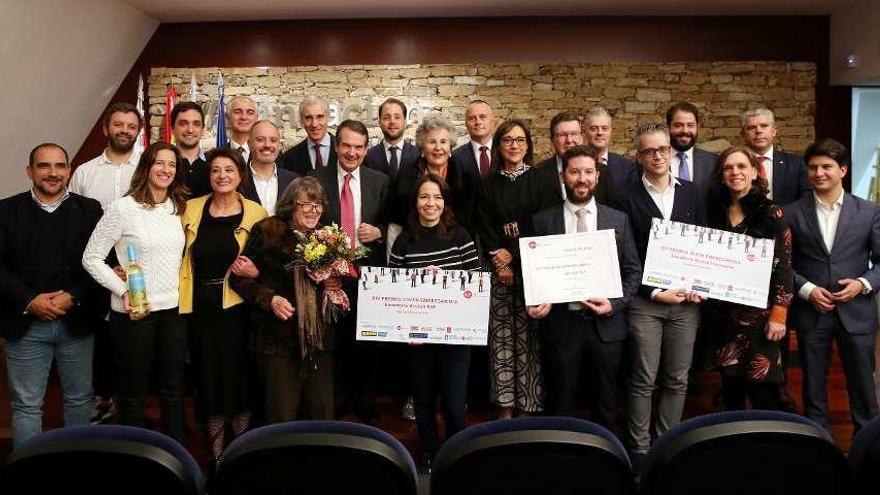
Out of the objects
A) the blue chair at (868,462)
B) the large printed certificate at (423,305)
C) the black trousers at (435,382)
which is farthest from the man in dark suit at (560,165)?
the blue chair at (868,462)

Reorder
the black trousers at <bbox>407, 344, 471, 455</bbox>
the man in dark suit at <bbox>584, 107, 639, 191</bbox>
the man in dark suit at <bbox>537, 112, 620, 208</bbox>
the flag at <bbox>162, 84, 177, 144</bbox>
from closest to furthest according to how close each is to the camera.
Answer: the black trousers at <bbox>407, 344, 471, 455</bbox>
the man in dark suit at <bbox>537, 112, 620, 208</bbox>
the man in dark suit at <bbox>584, 107, 639, 191</bbox>
the flag at <bbox>162, 84, 177, 144</bbox>

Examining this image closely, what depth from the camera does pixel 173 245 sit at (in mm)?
3158

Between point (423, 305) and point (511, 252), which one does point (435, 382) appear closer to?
point (423, 305)

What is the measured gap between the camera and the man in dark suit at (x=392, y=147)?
14.4ft

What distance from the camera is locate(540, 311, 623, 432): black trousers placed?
10.6ft

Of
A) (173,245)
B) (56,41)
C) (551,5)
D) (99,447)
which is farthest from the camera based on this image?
(551,5)

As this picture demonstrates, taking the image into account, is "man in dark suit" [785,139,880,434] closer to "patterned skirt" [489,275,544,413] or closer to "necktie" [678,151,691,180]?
"necktie" [678,151,691,180]

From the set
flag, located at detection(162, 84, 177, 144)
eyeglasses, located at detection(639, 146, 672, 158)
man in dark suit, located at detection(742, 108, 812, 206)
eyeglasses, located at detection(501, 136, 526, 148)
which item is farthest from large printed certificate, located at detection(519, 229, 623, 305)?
flag, located at detection(162, 84, 177, 144)

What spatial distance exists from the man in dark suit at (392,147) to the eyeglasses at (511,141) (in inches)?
35.2

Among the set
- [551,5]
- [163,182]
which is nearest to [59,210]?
[163,182]

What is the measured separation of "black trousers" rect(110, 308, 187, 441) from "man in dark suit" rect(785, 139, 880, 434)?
2787mm

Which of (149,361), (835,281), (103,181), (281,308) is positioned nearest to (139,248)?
(149,361)

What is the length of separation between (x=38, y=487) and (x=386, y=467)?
67cm

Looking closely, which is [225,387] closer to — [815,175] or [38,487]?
[38,487]
